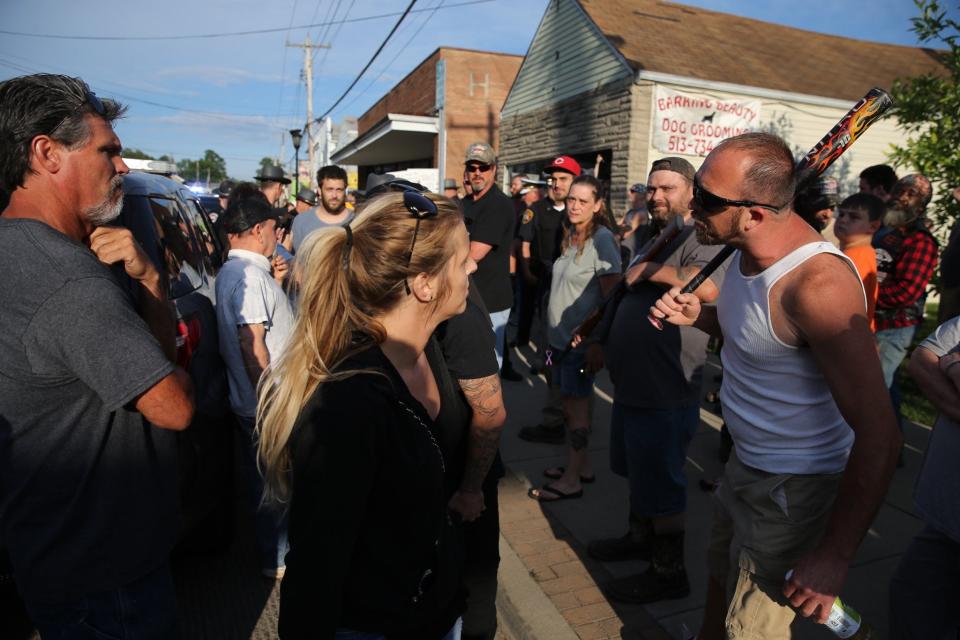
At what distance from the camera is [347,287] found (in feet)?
5.15

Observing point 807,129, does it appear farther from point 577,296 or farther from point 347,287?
point 347,287

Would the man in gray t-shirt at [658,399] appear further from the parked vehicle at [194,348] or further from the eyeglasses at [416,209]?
the parked vehicle at [194,348]


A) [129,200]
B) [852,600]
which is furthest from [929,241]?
[129,200]

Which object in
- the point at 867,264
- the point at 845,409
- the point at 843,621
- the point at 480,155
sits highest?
the point at 480,155

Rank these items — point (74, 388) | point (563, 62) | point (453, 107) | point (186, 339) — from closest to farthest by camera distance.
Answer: point (74, 388)
point (186, 339)
point (563, 62)
point (453, 107)

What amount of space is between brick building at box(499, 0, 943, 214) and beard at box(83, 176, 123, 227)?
10038 mm

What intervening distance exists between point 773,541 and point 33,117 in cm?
245

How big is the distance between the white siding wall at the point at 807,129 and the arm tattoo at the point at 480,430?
9802 mm

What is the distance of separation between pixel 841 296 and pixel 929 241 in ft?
11.5

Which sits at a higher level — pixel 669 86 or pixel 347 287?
pixel 669 86

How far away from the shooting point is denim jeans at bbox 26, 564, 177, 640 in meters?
1.55

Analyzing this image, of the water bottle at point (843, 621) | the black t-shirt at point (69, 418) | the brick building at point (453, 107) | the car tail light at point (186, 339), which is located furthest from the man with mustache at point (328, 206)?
the brick building at point (453, 107)

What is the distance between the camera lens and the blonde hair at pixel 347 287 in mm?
1528

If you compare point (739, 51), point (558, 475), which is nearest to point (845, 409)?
point (558, 475)
